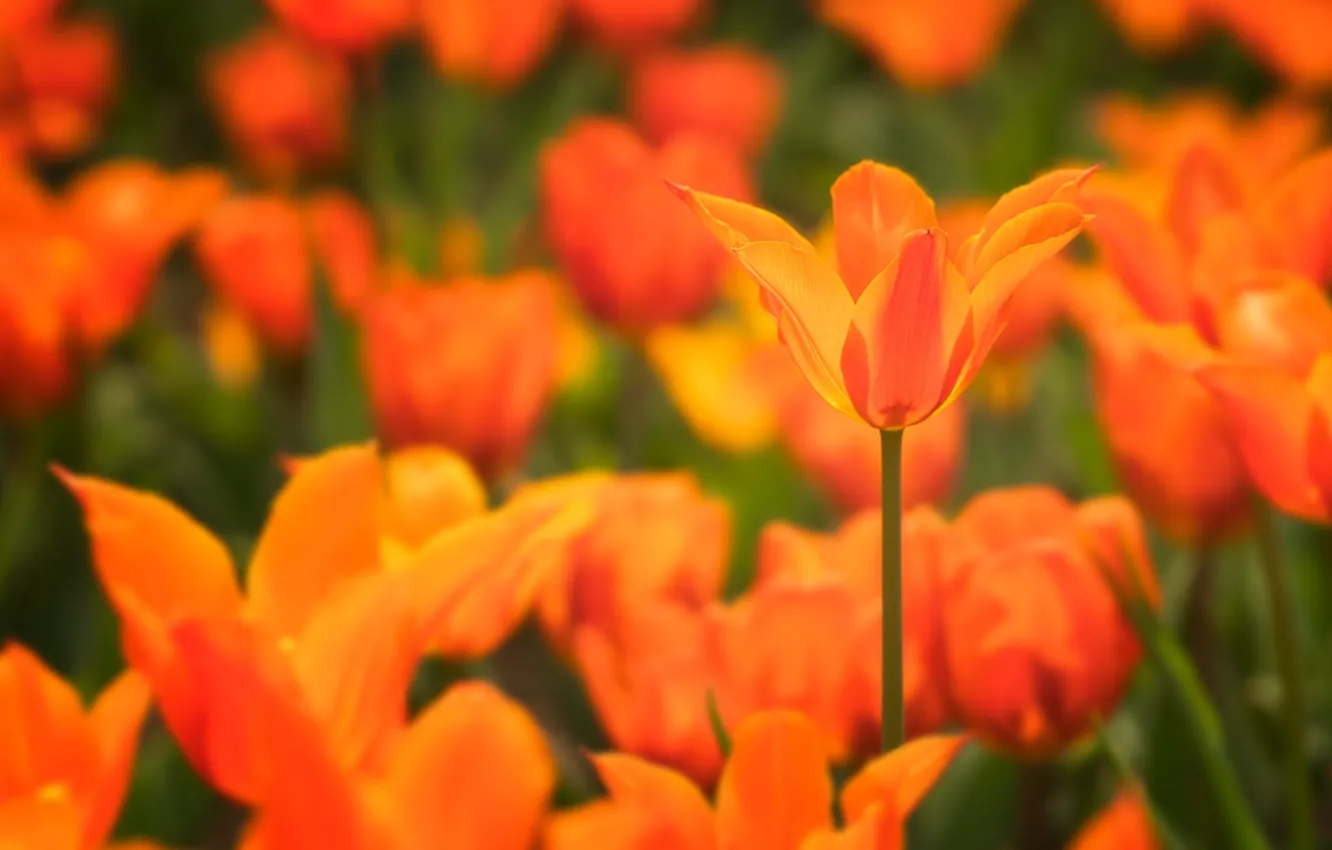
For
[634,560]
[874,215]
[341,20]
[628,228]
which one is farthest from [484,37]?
[874,215]

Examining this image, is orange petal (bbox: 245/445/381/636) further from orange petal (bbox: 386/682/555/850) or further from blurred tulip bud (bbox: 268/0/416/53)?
blurred tulip bud (bbox: 268/0/416/53)

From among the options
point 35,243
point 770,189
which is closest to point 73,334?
point 35,243

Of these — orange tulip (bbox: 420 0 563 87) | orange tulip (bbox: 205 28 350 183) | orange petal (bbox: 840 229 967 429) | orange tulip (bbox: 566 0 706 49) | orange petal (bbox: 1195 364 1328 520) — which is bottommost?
orange petal (bbox: 1195 364 1328 520)

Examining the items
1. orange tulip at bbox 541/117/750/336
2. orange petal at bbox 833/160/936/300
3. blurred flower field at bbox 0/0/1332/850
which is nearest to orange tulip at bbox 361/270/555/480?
blurred flower field at bbox 0/0/1332/850

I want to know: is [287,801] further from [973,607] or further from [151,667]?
[973,607]

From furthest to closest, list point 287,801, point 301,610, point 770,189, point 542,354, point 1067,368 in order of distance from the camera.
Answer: point 770,189 → point 1067,368 → point 542,354 → point 301,610 → point 287,801

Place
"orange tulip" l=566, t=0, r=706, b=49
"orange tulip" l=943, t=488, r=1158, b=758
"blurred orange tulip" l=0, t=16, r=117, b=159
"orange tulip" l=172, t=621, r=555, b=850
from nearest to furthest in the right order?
"orange tulip" l=172, t=621, r=555, b=850
"orange tulip" l=943, t=488, r=1158, b=758
"blurred orange tulip" l=0, t=16, r=117, b=159
"orange tulip" l=566, t=0, r=706, b=49

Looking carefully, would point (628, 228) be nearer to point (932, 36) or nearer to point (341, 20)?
point (341, 20)
